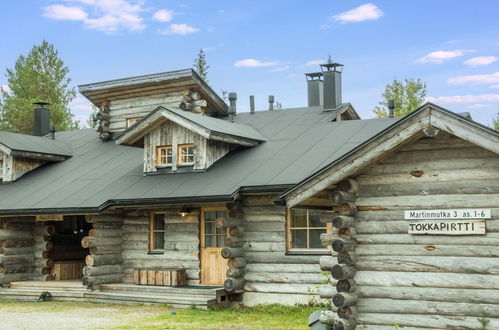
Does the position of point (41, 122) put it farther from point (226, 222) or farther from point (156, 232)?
point (226, 222)

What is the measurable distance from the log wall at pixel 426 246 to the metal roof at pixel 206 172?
5571 mm

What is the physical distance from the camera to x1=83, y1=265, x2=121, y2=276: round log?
20.2 m

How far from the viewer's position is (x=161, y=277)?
19562 millimetres

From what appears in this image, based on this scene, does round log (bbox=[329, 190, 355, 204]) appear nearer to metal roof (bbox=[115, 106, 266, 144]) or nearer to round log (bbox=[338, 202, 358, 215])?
round log (bbox=[338, 202, 358, 215])

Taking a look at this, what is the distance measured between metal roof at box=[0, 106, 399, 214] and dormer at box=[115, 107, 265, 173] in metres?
0.30

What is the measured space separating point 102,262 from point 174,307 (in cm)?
341

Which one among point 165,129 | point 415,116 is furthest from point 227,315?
point 415,116

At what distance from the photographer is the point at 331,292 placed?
1223cm

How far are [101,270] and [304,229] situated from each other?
6409 mm

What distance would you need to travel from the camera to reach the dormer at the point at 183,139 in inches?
795

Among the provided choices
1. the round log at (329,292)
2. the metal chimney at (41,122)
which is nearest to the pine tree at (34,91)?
the metal chimney at (41,122)

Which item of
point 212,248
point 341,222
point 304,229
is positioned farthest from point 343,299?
point 212,248

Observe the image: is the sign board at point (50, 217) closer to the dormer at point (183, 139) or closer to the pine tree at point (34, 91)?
the dormer at point (183, 139)

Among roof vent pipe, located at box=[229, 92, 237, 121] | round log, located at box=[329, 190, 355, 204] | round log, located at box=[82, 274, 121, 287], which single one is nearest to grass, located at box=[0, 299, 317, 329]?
round log, located at box=[82, 274, 121, 287]
